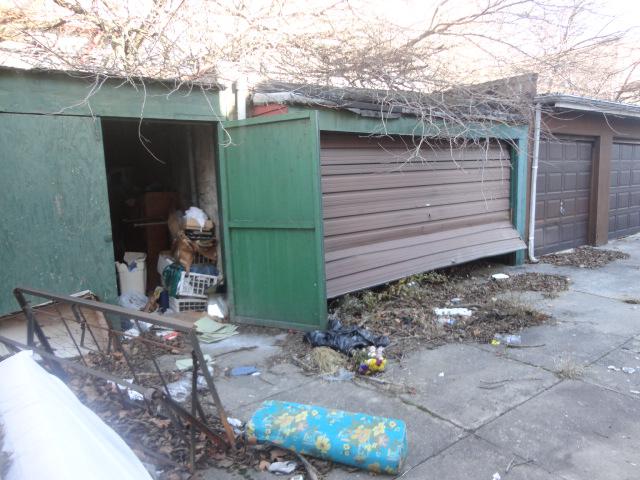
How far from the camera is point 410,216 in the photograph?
6.62 metres

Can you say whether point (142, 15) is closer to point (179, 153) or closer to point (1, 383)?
point (179, 153)

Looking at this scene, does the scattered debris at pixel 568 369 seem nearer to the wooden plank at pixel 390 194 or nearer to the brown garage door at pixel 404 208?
the brown garage door at pixel 404 208

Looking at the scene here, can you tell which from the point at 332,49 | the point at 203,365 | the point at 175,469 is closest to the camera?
the point at 203,365

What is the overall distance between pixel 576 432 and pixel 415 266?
11.6 feet

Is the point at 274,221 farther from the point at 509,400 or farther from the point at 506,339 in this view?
the point at 509,400

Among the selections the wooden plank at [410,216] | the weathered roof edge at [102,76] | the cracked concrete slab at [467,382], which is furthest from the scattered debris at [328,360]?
the weathered roof edge at [102,76]

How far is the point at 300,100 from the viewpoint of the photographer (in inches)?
202

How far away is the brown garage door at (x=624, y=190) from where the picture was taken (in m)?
10.4

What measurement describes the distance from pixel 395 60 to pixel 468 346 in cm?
380

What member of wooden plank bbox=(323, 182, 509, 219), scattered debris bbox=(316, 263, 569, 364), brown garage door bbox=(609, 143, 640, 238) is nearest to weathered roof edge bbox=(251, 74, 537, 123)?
wooden plank bbox=(323, 182, 509, 219)

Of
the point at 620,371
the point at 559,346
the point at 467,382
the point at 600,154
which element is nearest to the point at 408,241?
the point at 559,346

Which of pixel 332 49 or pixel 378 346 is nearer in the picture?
pixel 378 346

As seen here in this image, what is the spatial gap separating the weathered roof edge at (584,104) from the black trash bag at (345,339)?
529cm

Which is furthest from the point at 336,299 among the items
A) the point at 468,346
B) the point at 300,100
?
the point at 300,100
